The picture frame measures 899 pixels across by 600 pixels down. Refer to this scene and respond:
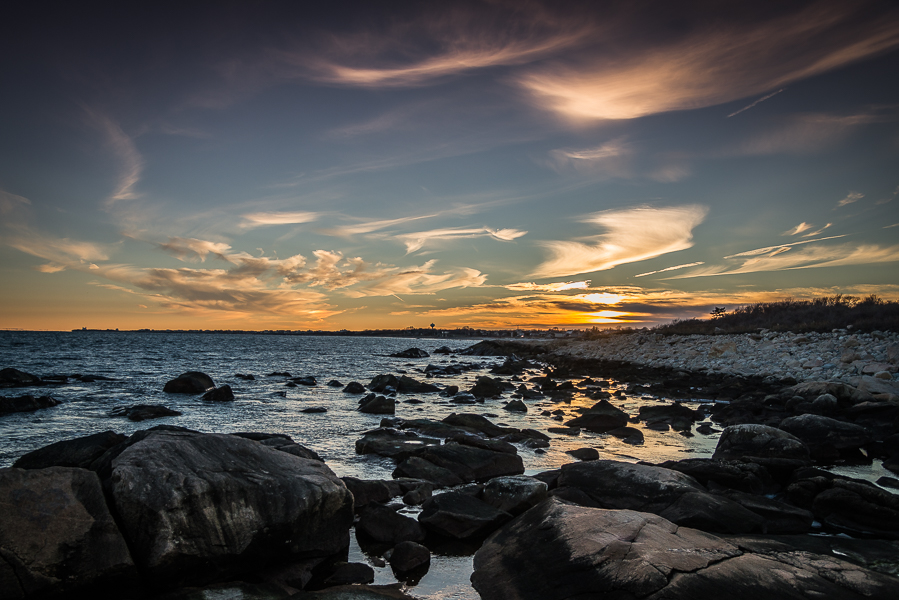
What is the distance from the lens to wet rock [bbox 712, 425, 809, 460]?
9516mm

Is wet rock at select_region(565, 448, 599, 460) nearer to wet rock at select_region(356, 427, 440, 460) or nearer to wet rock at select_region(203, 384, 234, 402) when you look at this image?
wet rock at select_region(356, 427, 440, 460)

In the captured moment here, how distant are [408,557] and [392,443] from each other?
604 centimetres

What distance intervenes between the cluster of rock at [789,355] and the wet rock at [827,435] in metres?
10.4

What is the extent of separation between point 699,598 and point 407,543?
341cm

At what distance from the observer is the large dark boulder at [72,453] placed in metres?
6.73

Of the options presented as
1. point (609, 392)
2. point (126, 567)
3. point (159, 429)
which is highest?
point (159, 429)

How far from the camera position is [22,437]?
1294cm

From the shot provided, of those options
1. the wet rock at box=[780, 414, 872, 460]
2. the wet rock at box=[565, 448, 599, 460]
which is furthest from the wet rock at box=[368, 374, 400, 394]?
the wet rock at box=[780, 414, 872, 460]

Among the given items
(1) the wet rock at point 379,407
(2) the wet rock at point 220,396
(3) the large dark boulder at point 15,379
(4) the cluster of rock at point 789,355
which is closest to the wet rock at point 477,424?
(1) the wet rock at point 379,407

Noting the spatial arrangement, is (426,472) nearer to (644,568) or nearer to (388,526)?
(388,526)

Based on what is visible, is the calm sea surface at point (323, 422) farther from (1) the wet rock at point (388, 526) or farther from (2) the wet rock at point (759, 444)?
(2) the wet rock at point (759, 444)

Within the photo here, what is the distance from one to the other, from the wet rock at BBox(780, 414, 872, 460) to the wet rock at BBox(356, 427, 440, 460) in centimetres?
911

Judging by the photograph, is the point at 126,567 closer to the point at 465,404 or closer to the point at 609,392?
the point at 465,404

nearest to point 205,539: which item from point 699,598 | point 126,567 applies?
point 126,567
